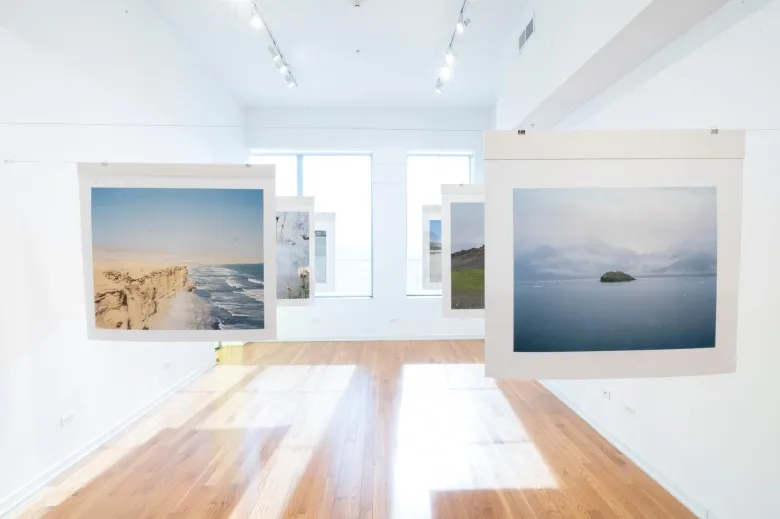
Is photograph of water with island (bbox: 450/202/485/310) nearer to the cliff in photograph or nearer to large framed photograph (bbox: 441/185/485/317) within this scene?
large framed photograph (bbox: 441/185/485/317)

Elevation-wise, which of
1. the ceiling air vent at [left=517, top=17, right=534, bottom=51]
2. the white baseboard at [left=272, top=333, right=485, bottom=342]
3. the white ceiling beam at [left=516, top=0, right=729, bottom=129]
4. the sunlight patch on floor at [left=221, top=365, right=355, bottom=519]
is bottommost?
the sunlight patch on floor at [left=221, top=365, right=355, bottom=519]

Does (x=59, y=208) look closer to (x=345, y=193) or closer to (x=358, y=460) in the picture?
(x=358, y=460)

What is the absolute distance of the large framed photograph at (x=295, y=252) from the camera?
11.7ft

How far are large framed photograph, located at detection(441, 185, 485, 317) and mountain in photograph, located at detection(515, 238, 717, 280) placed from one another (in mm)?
1560

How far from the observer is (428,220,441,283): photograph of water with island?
164 inches

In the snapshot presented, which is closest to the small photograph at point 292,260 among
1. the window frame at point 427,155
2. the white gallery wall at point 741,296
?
the white gallery wall at point 741,296

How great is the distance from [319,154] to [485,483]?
6673 millimetres

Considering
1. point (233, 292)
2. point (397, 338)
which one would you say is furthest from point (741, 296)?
point (397, 338)

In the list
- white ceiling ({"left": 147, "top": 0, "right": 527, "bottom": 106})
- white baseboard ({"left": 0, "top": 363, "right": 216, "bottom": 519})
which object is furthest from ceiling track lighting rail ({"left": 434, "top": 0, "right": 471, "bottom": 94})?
white baseboard ({"left": 0, "top": 363, "right": 216, "bottom": 519})

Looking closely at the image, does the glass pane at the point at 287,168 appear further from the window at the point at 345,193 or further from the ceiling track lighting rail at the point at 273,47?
the ceiling track lighting rail at the point at 273,47

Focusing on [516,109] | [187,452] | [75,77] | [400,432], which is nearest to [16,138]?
[75,77]

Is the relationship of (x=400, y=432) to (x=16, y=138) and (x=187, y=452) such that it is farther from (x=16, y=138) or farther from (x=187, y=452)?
(x=16, y=138)

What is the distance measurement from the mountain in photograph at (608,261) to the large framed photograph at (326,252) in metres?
4.16

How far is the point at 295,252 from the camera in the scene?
11.9 ft
